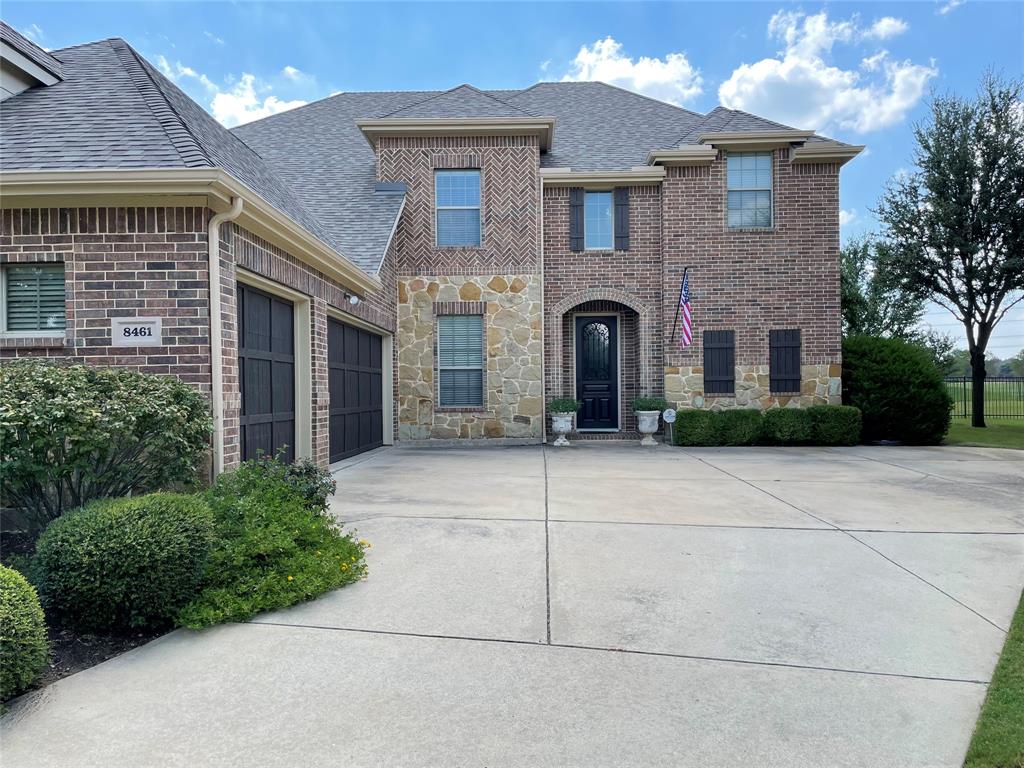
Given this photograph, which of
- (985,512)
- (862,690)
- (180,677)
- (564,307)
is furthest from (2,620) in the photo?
(564,307)

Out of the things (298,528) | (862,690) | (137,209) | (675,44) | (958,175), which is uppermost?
(675,44)

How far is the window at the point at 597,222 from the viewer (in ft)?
43.5

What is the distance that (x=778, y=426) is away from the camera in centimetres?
1233

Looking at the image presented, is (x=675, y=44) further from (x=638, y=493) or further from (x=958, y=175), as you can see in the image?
(x=638, y=493)

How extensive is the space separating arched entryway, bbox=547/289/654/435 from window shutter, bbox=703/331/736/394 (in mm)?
1453

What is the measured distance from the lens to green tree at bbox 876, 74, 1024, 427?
46.6 feet

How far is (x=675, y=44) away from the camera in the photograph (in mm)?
12023

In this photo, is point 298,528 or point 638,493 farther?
point 638,493

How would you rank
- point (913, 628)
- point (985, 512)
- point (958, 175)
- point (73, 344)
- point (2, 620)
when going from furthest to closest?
point (958, 175)
point (985, 512)
point (73, 344)
point (913, 628)
point (2, 620)

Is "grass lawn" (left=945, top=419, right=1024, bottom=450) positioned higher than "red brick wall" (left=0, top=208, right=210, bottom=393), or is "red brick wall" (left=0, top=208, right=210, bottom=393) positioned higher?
"red brick wall" (left=0, top=208, right=210, bottom=393)

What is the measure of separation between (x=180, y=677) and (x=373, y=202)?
1058 centimetres

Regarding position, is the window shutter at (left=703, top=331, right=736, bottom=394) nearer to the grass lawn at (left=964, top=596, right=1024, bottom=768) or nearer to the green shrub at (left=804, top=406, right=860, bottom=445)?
the green shrub at (left=804, top=406, right=860, bottom=445)

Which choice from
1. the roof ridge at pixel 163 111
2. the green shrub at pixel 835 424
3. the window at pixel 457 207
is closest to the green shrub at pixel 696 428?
the green shrub at pixel 835 424

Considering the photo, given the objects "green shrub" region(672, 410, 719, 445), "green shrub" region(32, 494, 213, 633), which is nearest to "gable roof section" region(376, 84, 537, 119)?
"green shrub" region(672, 410, 719, 445)
